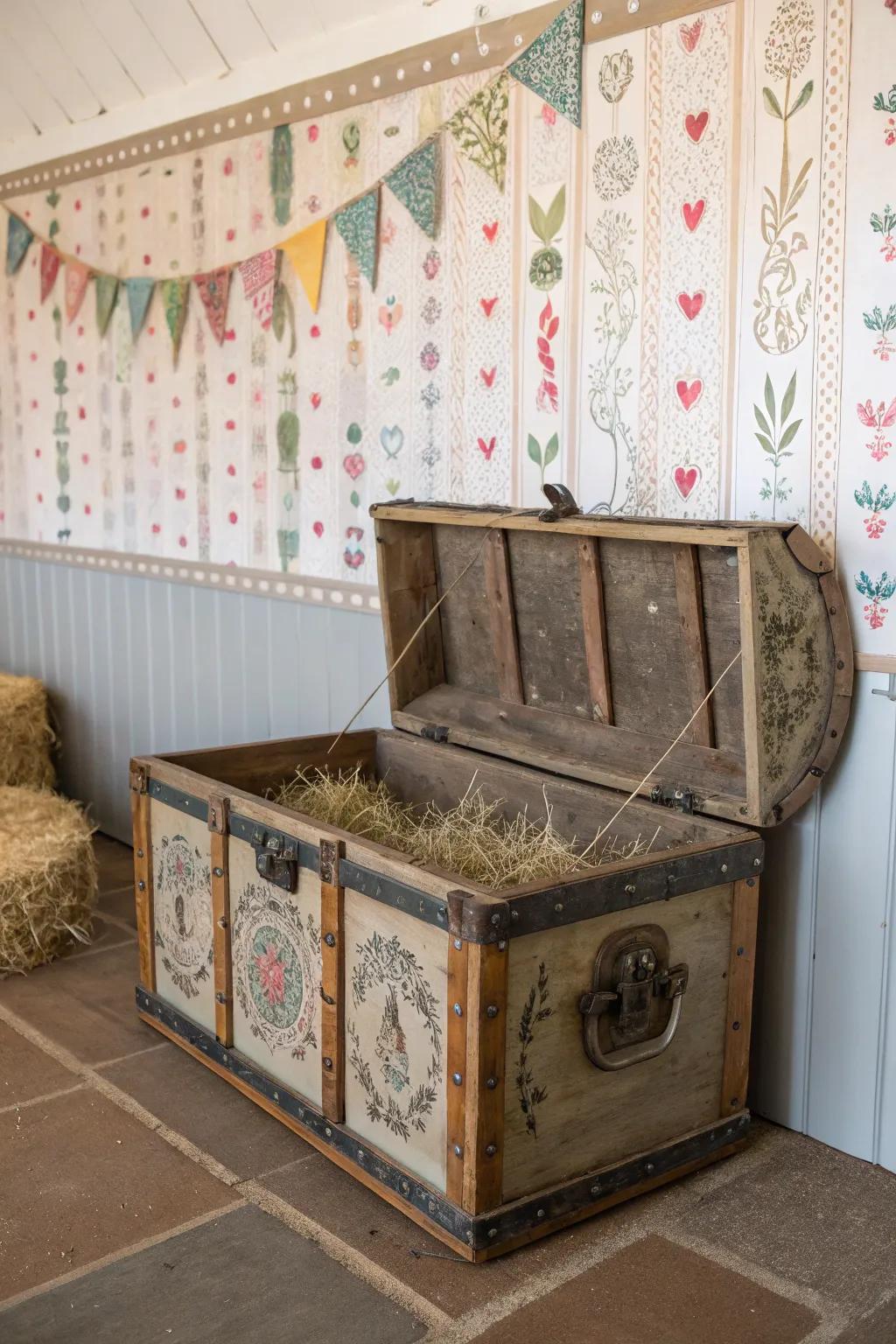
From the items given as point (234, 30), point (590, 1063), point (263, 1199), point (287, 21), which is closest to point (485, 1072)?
point (590, 1063)

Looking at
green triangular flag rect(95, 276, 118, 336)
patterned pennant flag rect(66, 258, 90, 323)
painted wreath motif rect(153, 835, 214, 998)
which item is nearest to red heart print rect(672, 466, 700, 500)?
painted wreath motif rect(153, 835, 214, 998)

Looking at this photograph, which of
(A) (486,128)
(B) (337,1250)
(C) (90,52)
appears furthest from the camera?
(C) (90,52)

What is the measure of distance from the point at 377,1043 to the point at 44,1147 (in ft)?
2.33

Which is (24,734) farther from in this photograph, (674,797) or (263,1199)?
(674,797)

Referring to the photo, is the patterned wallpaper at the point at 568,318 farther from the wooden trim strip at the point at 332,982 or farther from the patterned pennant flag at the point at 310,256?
the wooden trim strip at the point at 332,982

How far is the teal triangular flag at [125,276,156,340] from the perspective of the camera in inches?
157

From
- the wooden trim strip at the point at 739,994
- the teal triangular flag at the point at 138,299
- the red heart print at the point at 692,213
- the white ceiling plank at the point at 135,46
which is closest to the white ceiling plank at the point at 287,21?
the white ceiling plank at the point at 135,46

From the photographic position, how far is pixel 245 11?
3.44 metres

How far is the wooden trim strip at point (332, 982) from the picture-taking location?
7.68 ft

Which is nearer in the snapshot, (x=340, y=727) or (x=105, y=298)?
(x=340, y=727)

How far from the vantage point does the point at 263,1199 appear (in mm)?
2312

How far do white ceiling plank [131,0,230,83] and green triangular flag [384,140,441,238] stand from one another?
846 mm

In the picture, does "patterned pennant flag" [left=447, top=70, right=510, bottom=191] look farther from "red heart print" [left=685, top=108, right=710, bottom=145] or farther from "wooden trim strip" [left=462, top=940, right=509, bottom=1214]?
"wooden trim strip" [left=462, top=940, right=509, bottom=1214]

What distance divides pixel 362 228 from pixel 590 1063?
6.76ft
